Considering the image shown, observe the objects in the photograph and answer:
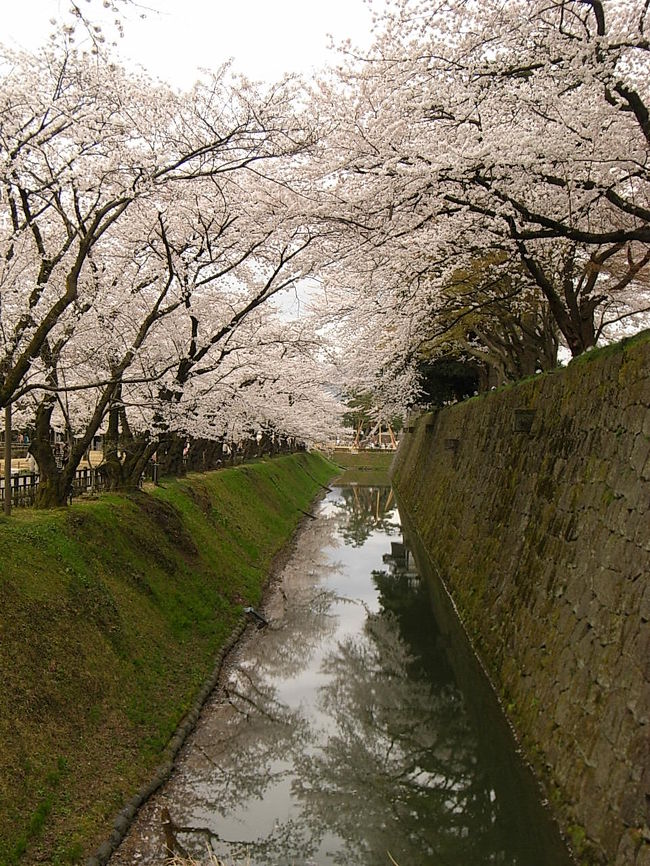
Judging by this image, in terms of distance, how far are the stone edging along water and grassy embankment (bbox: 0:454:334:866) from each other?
8cm

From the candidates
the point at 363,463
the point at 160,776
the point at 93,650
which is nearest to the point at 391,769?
the point at 160,776

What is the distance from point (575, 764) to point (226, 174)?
27.7ft

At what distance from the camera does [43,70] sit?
7520 millimetres

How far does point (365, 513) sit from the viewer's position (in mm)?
31281

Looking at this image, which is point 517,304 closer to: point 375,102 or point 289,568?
point 375,102

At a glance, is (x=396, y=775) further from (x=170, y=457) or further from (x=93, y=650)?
(x=170, y=457)

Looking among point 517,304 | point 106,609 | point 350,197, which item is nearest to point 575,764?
point 106,609

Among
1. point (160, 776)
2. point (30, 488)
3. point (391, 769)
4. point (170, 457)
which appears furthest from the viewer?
point (170, 457)

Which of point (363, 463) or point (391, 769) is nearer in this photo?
point (391, 769)

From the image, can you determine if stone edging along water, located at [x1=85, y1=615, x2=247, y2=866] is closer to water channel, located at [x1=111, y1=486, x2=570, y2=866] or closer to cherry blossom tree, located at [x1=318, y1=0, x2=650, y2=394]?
water channel, located at [x1=111, y1=486, x2=570, y2=866]

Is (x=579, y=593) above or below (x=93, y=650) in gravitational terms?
above

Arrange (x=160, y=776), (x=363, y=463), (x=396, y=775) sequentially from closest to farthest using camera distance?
(x=160, y=776) < (x=396, y=775) < (x=363, y=463)

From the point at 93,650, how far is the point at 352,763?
3112 mm

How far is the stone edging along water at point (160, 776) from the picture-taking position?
18.1 ft
